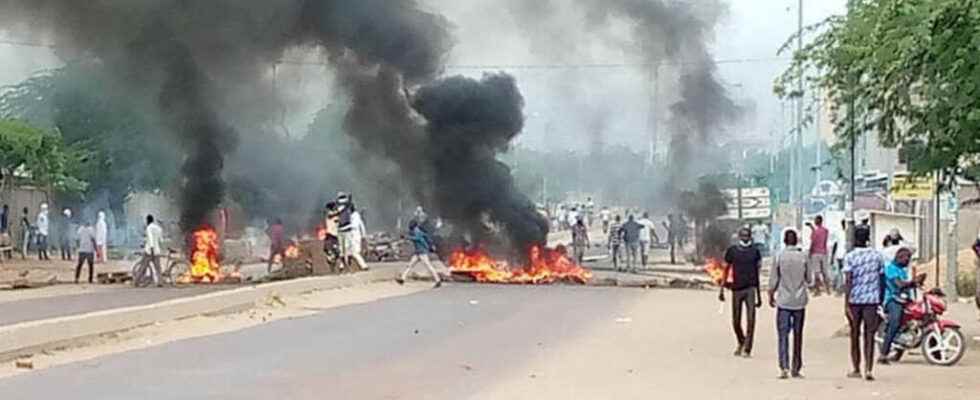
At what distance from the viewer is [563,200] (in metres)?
73.2

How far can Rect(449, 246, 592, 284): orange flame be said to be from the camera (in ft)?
115

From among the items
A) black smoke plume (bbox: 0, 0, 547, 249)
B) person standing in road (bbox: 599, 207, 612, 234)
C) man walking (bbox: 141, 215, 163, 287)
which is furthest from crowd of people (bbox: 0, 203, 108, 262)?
person standing in road (bbox: 599, 207, 612, 234)

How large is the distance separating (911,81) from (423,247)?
15.2 metres

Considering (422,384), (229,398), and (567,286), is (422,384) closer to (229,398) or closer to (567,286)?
(229,398)

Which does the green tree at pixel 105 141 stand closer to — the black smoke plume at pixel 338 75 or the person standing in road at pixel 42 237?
the person standing in road at pixel 42 237

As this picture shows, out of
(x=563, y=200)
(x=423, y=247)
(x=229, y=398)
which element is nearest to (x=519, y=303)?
(x=423, y=247)

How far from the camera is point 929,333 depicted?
16.9 meters

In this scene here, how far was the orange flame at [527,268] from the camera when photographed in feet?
115

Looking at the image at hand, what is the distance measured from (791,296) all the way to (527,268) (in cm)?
2182

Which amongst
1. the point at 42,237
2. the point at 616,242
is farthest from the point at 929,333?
the point at 42,237

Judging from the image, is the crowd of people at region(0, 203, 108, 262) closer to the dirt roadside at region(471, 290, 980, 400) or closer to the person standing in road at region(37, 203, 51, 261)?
the person standing in road at region(37, 203, 51, 261)

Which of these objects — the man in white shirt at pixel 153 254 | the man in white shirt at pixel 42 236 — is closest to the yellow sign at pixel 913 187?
the man in white shirt at pixel 153 254

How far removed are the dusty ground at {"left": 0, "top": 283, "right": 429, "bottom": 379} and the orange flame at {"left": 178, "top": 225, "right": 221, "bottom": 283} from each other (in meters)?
4.39

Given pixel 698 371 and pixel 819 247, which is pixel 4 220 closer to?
pixel 819 247
